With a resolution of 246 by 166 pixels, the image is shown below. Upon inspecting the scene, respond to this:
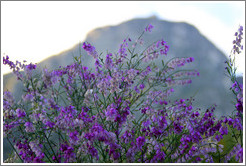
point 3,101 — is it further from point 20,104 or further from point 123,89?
point 123,89

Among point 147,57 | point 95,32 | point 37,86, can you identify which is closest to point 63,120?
point 37,86

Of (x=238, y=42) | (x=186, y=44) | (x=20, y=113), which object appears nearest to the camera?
(x=20, y=113)

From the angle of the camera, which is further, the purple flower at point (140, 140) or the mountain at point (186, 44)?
the mountain at point (186, 44)

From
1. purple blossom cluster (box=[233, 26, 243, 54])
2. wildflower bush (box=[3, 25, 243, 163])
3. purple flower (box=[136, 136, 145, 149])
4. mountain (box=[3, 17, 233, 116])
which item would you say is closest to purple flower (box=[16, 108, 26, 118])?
wildflower bush (box=[3, 25, 243, 163])

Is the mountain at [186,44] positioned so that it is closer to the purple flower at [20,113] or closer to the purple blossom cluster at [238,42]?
the purple blossom cluster at [238,42]

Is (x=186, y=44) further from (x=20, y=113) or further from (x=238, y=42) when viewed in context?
(x=20, y=113)

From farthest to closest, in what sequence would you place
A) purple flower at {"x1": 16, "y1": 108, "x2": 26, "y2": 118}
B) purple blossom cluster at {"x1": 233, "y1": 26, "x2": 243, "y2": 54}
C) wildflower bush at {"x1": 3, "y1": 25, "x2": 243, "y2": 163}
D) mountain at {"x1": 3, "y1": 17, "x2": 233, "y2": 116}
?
mountain at {"x1": 3, "y1": 17, "x2": 233, "y2": 116}, purple blossom cluster at {"x1": 233, "y1": 26, "x2": 243, "y2": 54}, purple flower at {"x1": 16, "y1": 108, "x2": 26, "y2": 118}, wildflower bush at {"x1": 3, "y1": 25, "x2": 243, "y2": 163}

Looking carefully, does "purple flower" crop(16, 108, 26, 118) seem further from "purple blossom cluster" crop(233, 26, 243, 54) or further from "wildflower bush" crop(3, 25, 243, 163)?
"purple blossom cluster" crop(233, 26, 243, 54)

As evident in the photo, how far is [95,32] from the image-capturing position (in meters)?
32.8

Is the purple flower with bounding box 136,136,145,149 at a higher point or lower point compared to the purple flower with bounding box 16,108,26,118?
lower

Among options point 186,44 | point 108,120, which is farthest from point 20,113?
point 186,44

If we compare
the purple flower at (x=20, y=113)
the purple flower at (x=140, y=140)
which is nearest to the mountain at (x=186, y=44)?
the purple flower at (x=140, y=140)

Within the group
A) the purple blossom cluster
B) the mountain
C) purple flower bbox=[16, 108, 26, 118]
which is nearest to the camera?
purple flower bbox=[16, 108, 26, 118]

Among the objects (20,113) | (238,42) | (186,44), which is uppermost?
(20,113)
